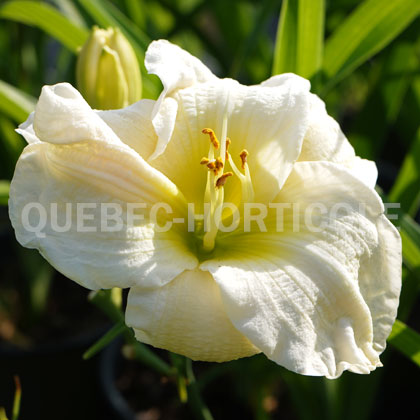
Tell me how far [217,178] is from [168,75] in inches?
3.8

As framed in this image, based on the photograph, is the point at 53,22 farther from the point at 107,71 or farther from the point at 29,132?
the point at 29,132

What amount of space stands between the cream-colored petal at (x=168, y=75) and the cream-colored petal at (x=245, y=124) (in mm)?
12

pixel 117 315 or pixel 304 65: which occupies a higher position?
pixel 304 65

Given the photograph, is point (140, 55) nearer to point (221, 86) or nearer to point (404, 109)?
point (221, 86)

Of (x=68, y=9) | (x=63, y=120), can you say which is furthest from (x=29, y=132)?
(x=68, y=9)

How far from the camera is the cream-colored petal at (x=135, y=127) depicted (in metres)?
0.50

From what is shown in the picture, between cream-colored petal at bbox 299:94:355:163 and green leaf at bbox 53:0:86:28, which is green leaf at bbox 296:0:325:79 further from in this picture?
green leaf at bbox 53:0:86:28

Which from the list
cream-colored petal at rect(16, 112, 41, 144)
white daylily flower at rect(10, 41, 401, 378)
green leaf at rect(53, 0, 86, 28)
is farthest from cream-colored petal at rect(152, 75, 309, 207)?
green leaf at rect(53, 0, 86, 28)

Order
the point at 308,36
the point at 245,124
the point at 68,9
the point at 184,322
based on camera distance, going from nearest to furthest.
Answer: the point at 184,322, the point at 245,124, the point at 308,36, the point at 68,9

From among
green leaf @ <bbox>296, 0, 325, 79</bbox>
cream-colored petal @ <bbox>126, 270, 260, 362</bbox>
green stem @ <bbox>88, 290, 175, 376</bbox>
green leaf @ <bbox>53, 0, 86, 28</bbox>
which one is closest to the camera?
cream-colored petal @ <bbox>126, 270, 260, 362</bbox>

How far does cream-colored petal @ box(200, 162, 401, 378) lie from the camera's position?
439mm

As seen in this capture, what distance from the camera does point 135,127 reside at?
1.66 ft

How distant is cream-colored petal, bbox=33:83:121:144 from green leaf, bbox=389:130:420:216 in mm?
402

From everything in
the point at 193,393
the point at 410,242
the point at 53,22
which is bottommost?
the point at 193,393
